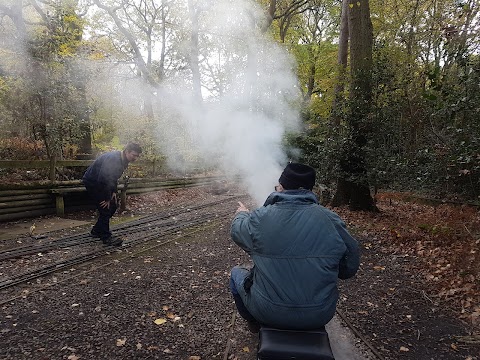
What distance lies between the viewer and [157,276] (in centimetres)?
503

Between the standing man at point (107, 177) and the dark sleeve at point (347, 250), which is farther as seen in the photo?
the standing man at point (107, 177)

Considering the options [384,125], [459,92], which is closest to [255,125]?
[384,125]

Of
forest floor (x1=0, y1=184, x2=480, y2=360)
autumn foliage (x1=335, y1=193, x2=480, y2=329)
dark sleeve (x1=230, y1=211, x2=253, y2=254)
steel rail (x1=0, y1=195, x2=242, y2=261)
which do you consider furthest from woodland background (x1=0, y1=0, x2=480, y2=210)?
dark sleeve (x1=230, y1=211, x2=253, y2=254)

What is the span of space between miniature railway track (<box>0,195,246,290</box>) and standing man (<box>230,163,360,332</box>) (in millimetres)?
3802

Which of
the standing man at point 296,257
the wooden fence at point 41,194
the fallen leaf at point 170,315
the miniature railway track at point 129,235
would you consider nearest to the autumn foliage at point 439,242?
the standing man at point 296,257

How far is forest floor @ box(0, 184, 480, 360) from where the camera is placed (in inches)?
131

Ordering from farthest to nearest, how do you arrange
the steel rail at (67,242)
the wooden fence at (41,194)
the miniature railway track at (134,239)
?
the wooden fence at (41,194)
the steel rail at (67,242)
the miniature railway track at (134,239)

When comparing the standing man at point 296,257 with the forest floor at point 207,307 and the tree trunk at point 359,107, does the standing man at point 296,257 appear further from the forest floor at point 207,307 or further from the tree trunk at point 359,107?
the tree trunk at point 359,107

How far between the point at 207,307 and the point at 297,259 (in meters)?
Answer: 2.32

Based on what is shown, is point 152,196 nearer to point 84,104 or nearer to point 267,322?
point 84,104

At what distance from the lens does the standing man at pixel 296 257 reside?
7.28 ft

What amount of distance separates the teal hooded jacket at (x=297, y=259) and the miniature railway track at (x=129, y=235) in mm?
3831

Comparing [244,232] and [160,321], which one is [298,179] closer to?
[244,232]

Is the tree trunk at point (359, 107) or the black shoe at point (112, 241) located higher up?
the tree trunk at point (359, 107)
